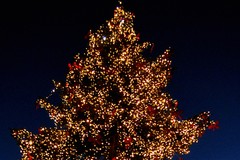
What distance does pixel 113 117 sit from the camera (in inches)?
607

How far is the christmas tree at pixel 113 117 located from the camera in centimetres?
1559

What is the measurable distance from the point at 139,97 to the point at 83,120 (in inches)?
105

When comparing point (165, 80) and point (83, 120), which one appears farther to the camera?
point (165, 80)

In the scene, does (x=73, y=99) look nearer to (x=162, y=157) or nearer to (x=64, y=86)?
(x=64, y=86)

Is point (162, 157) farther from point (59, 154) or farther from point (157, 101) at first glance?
point (59, 154)

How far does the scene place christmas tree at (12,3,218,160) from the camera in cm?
1559

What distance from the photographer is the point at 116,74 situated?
52.7ft

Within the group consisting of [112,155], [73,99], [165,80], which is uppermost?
[165,80]

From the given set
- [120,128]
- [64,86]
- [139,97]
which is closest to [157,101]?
[139,97]

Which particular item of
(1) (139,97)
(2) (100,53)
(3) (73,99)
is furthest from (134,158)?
(2) (100,53)

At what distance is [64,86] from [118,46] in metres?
3.17

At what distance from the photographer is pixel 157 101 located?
1619 cm

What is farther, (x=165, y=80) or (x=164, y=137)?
(x=165, y=80)

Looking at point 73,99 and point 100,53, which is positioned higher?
point 100,53
